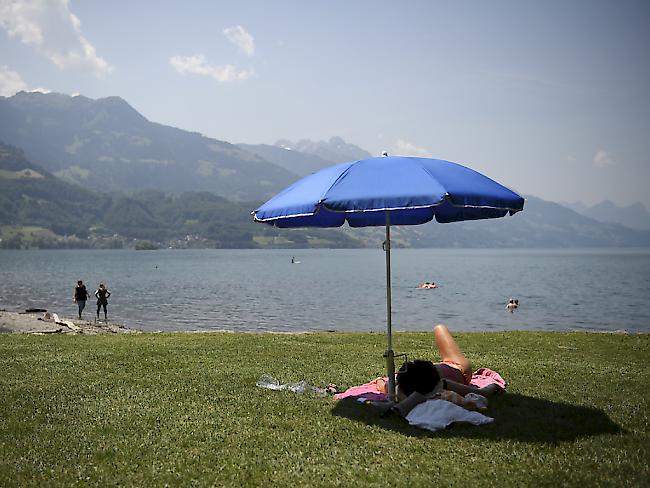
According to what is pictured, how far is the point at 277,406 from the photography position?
10133mm

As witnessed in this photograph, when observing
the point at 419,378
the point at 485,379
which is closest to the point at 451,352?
the point at 485,379

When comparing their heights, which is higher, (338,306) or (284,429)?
(284,429)

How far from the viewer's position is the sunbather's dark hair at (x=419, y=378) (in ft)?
31.7

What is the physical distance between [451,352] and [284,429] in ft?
12.5

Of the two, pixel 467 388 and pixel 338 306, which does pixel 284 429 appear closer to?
pixel 467 388

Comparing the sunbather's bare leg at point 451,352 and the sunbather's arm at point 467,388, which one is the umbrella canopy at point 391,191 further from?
the sunbather's arm at point 467,388

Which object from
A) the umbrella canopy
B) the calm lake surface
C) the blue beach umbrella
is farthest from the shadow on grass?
the calm lake surface

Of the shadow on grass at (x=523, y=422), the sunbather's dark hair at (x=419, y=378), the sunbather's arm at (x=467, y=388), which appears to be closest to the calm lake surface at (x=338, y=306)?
the sunbather's arm at (x=467, y=388)

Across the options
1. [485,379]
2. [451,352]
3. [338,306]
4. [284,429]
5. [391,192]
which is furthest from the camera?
[338,306]

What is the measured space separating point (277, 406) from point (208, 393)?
182 cm

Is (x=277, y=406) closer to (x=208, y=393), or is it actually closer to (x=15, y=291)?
(x=208, y=393)

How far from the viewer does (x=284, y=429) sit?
8805mm

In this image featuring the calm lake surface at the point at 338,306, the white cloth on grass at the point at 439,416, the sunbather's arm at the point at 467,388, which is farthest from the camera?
the calm lake surface at the point at 338,306

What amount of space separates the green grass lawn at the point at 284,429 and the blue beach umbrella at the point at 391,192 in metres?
2.16
